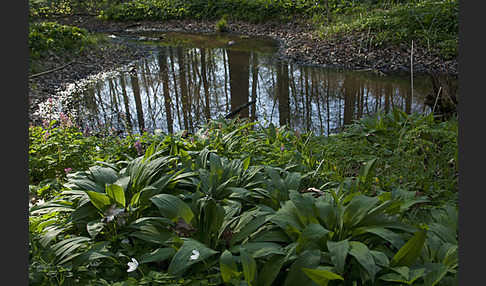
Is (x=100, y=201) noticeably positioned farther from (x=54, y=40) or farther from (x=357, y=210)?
(x=54, y=40)

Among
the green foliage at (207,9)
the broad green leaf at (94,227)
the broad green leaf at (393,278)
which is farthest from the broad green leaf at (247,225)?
the green foliage at (207,9)

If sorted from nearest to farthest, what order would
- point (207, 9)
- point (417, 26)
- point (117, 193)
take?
point (117, 193)
point (417, 26)
point (207, 9)

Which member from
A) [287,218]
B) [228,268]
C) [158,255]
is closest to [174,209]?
[158,255]


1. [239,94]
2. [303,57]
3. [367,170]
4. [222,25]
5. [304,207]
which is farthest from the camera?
[222,25]

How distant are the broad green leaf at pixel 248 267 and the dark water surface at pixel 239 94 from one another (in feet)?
10.1

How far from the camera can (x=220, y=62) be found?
407 inches

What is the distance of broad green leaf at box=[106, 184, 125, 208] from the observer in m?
2.29

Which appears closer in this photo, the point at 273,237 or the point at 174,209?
the point at 273,237

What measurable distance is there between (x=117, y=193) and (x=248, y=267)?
1016 millimetres

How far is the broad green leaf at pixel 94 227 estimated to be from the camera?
214cm

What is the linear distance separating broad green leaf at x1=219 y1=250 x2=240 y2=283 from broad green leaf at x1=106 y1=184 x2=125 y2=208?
84 cm

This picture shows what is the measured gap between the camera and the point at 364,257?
174 centimetres

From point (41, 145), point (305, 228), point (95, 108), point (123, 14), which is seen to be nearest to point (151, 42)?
point (123, 14)

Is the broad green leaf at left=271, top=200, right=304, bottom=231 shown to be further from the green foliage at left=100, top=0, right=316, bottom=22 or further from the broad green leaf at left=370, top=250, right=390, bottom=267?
the green foliage at left=100, top=0, right=316, bottom=22
